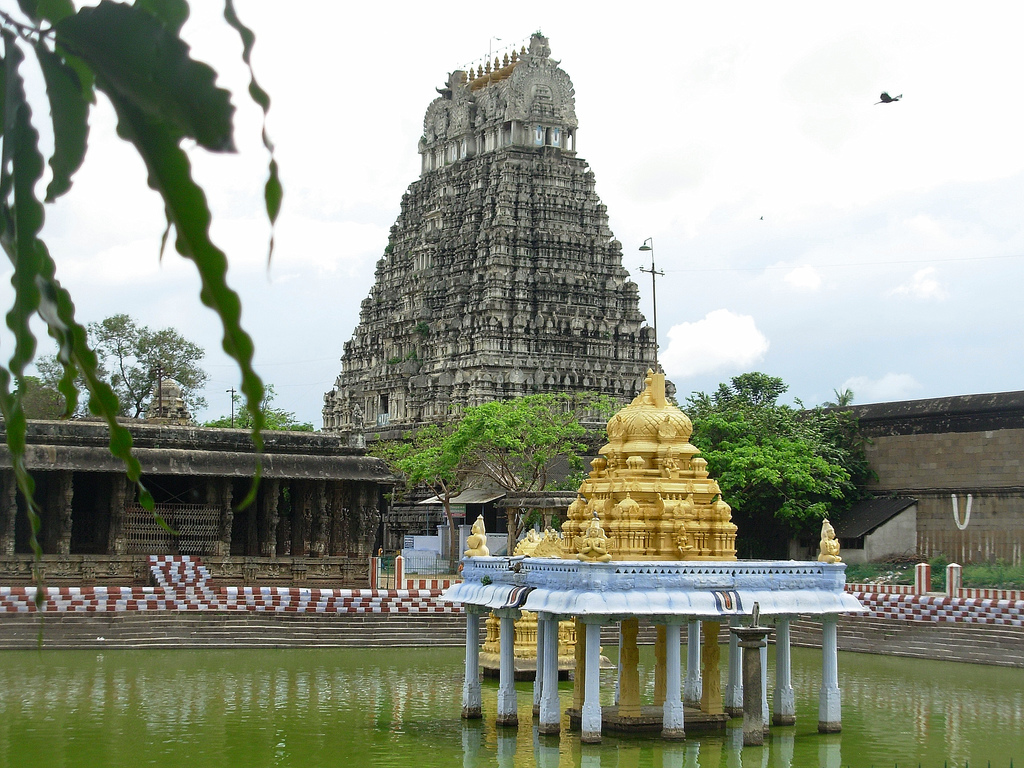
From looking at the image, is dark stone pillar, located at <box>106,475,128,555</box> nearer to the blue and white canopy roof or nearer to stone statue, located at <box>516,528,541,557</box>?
stone statue, located at <box>516,528,541,557</box>

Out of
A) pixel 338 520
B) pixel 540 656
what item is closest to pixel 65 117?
pixel 540 656

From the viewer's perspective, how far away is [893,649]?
85.1ft

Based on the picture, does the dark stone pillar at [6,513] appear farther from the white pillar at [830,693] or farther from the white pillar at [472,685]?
the white pillar at [830,693]

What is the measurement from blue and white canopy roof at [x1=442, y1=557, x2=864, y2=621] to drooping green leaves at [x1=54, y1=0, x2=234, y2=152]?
12.7 m

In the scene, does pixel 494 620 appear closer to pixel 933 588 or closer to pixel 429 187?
pixel 933 588

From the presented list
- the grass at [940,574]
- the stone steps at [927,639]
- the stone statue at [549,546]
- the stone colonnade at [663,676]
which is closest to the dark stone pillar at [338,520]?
the stone steps at [927,639]

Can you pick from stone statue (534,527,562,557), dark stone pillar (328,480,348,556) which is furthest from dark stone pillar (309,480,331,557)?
stone statue (534,527,562,557)

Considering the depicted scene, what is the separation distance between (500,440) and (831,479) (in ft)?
34.5

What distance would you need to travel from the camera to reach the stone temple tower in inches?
2188

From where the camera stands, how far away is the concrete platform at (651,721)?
53.5 ft

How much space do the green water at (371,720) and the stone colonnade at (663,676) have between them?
0.28 meters

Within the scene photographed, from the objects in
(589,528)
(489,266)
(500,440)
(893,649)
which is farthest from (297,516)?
(489,266)

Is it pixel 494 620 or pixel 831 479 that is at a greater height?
pixel 831 479

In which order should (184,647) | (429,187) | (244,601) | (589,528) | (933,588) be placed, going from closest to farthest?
(589,528), (184,647), (244,601), (933,588), (429,187)
